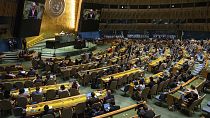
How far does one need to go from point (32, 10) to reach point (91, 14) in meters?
17.8

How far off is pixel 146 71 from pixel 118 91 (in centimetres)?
689

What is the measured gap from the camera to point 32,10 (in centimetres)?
2758

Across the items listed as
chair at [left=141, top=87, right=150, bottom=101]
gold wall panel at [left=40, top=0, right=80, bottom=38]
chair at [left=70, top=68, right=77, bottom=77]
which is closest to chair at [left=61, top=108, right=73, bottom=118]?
chair at [left=141, top=87, right=150, bottom=101]

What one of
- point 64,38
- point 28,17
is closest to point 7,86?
point 28,17

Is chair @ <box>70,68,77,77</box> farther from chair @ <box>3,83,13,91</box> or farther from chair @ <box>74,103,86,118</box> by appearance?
chair @ <box>74,103,86,118</box>

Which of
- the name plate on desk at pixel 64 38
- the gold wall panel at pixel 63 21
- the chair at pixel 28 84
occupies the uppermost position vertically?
the gold wall panel at pixel 63 21

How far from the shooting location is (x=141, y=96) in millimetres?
14008

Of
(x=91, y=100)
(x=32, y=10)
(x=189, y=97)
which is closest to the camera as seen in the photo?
(x=91, y=100)

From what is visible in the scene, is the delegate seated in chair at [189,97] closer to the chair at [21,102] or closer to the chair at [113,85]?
the chair at [113,85]

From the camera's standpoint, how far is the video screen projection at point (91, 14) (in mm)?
42269

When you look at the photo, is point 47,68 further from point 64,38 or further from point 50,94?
point 64,38

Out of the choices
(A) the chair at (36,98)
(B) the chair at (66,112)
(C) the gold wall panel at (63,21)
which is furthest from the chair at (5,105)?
(C) the gold wall panel at (63,21)

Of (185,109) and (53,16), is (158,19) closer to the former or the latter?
(53,16)

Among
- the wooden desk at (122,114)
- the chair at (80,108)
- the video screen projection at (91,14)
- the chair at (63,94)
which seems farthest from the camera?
the video screen projection at (91,14)
